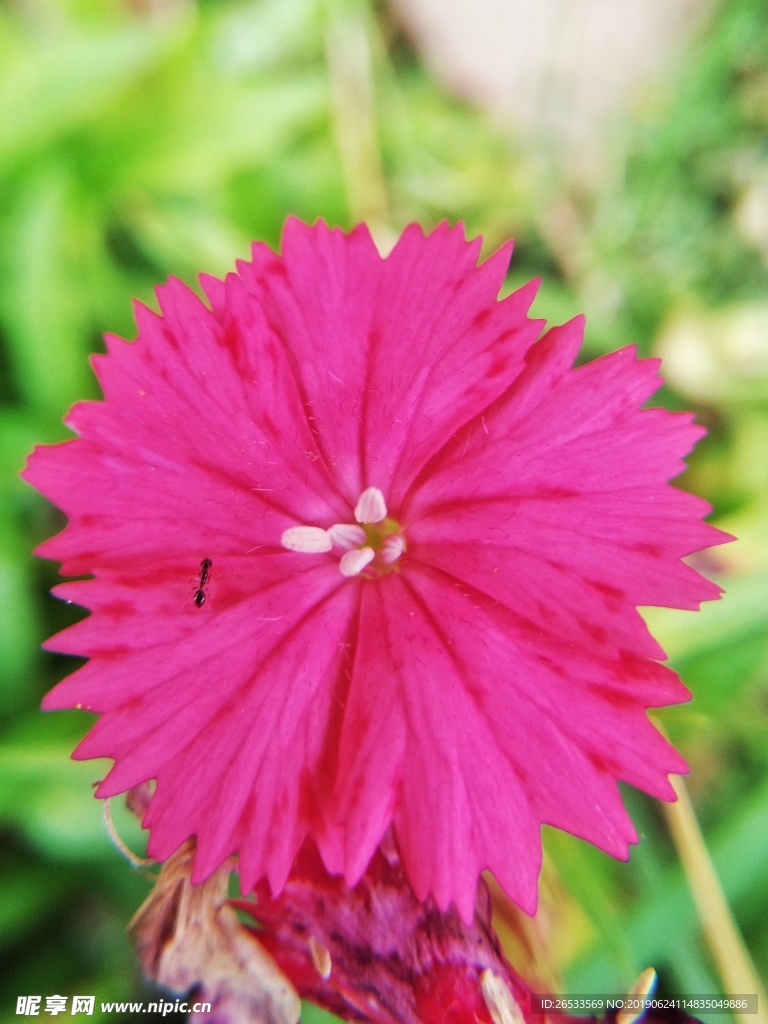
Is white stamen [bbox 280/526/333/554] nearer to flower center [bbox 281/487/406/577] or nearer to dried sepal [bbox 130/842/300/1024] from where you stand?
flower center [bbox 281/487/406/577]

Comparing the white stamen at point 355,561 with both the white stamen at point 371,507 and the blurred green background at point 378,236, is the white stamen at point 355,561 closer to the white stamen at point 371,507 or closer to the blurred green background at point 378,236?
the white stamen at point 371,507

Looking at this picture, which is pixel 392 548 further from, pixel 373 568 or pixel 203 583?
pixel 203 583

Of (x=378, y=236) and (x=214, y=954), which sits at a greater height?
(x=378, y=236)

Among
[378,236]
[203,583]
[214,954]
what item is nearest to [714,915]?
[214,954]

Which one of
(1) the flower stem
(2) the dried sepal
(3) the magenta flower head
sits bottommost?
(1) the flower stem

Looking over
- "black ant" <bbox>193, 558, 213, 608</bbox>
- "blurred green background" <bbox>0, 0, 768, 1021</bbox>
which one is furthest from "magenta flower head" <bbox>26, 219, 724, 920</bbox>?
"blurred green background" <bbox>0, 0, 768, 1021</bbox>

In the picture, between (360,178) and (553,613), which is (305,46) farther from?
(553,613)

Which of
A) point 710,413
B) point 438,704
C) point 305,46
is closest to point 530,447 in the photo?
point 438,704
